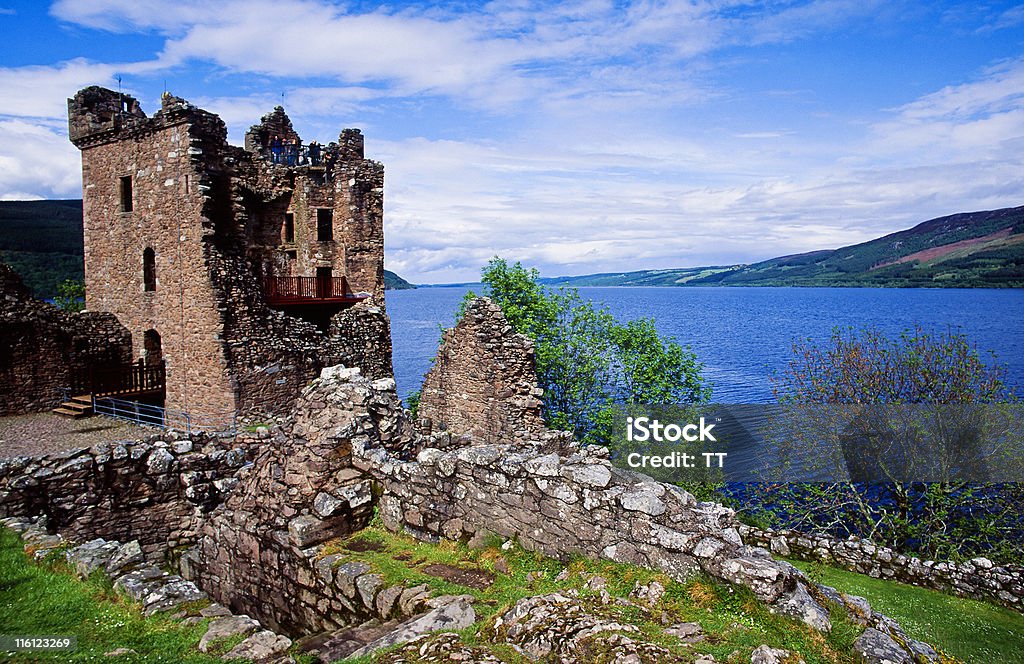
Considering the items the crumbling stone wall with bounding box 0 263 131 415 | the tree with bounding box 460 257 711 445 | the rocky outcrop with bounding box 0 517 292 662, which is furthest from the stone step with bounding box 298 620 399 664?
the tree with bounding box 460 257 711 445

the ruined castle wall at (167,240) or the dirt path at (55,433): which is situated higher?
the ruined castle wall at (167,240)

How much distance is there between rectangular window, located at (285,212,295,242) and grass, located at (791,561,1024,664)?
2761 centimetres

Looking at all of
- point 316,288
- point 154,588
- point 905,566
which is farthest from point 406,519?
point 316,288

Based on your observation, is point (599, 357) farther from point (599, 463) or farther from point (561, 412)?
point (599, 463)

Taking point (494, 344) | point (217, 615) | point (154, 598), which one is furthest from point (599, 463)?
point (494, 344)

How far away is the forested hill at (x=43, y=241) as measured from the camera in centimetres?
8831

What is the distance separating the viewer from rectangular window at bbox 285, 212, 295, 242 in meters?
33.9

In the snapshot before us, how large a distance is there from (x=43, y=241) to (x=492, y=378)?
127197mm

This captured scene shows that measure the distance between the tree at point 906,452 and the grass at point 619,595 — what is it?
20.0 m

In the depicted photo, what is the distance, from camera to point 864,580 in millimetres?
17156

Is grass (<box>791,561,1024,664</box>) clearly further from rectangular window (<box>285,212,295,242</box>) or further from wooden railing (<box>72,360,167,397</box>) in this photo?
rectangular window (<box>285,212,295,242</box>)

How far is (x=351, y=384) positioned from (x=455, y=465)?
2507 mm

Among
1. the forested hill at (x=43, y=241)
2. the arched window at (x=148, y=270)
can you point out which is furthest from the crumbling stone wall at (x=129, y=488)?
the forested hill at (x=43, y=241)

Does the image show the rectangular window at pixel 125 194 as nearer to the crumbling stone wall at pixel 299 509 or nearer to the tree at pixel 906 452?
the crumbling stone wall at pixel 299 509
